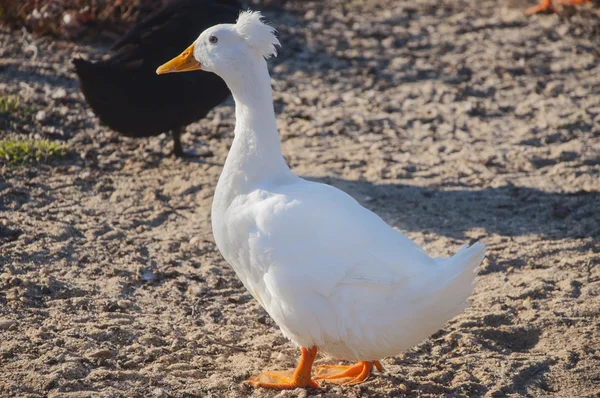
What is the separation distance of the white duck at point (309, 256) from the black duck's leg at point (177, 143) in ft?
8.08

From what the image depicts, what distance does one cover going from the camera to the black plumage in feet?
19.3

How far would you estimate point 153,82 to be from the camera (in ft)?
19.4

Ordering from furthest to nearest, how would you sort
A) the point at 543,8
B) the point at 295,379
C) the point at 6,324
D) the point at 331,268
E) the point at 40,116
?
1. the point at 543,8
2. the point at 40,116
3. the point at 6,324
4. the point at 295,379
5. the point at 331,268

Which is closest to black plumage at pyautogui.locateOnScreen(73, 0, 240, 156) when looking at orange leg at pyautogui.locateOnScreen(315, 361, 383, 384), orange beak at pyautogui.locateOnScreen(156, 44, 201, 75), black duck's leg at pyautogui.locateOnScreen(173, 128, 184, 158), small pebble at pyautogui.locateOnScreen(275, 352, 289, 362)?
black duck's leg at pyautogui.locateOnScreen(173, 128, 184, 158)

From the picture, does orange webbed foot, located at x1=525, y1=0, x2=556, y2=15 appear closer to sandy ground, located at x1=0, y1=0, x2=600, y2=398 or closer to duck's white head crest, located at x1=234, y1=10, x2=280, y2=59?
sandy ground, located at x1=0, y1=0, x2=600, y2=398

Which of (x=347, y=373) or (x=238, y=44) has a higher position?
(x=238, y=44)

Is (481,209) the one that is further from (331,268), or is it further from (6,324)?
(6,324)

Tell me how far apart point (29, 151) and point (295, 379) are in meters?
3.40

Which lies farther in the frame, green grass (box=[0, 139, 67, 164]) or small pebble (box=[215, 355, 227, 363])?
green grass (box=[0, 139, 67, 164])

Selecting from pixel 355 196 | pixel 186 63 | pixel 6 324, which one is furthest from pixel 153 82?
pixel 6 324

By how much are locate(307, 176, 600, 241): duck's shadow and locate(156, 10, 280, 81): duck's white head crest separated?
2.04 meters

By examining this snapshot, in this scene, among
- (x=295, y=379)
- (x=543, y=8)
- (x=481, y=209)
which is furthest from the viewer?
(x=543, y=8)

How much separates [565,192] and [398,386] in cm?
273

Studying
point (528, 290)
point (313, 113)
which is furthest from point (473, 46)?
point (528, 290)
